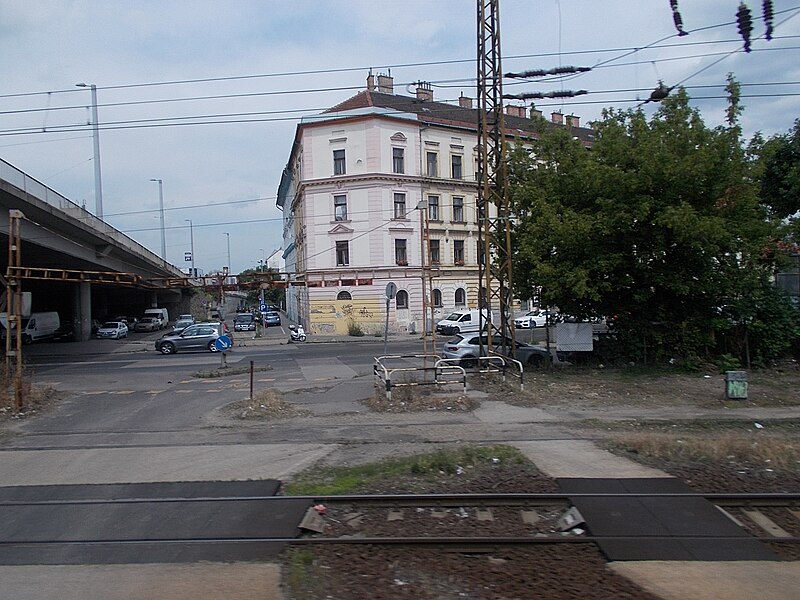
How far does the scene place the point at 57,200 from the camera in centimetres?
2995

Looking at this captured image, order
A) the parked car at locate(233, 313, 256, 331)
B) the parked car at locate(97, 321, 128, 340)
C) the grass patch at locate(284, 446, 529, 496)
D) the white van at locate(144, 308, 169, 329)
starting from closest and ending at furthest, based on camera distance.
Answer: the grass patch at locate(284, 446, 529, 496), the parked car at locate(97, 321, 128, 340), the parked car at locate(233, 313, 256, 331), the white van at locate(144, 308, 169, 329)

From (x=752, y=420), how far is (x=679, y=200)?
8.47 metres

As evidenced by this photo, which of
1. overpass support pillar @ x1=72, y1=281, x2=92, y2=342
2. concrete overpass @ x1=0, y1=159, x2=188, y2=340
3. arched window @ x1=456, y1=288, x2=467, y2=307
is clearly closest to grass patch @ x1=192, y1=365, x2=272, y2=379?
concrete overpass @ x1=0, y1=159, x2=188, y2=340

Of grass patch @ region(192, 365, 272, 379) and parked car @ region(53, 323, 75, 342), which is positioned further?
parked car @ region(53, 323, 75, 342)

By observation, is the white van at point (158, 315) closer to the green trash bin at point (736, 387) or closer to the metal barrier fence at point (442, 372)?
the metal barrier fence at point (442, 372)

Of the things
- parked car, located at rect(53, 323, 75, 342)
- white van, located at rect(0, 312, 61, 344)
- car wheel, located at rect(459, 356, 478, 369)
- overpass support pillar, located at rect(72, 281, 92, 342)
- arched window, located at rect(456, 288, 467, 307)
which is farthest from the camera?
arched window, located at rect(456, 288, 467, 307)

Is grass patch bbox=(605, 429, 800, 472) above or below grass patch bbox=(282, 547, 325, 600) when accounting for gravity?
below

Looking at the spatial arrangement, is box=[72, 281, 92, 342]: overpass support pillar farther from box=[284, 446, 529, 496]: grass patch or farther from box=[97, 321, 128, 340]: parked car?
box=[284, 446, 529, 496]: grass patch

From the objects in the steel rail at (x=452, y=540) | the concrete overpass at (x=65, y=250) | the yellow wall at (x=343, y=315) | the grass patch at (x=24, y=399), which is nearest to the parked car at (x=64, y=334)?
the concrete overpass at (x=65, y=250)

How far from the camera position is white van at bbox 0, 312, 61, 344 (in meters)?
48.1

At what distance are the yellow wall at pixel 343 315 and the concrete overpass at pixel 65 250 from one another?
36.4ft

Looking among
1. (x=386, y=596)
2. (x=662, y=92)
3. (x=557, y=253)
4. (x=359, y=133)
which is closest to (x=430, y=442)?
(x=386, y=596)

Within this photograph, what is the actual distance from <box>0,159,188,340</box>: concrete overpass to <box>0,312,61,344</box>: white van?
2.24 m

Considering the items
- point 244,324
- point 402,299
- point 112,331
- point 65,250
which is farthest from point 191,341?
point 244,324
